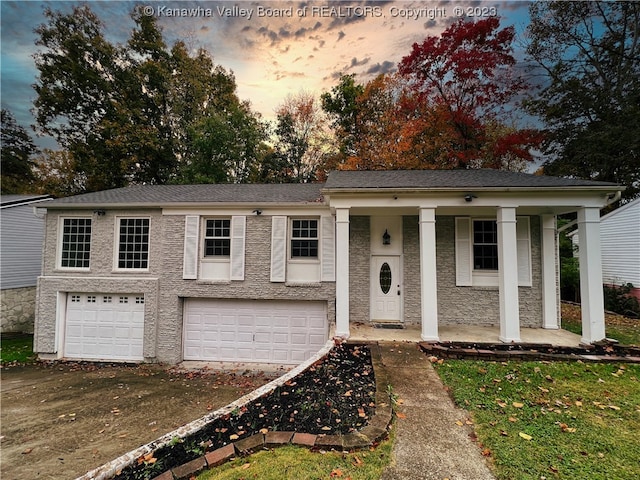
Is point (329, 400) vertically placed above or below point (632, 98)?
below

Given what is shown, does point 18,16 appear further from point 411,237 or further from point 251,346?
point 411,237

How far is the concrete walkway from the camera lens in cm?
258

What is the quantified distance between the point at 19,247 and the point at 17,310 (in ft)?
8.64

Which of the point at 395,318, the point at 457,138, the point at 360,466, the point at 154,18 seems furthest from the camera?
the point at 154,18

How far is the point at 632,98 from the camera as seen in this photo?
1388cm

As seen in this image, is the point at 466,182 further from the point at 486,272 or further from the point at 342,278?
the point at 342,278

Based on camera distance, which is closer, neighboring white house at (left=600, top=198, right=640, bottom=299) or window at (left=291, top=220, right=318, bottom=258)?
window at (left=291, top=220, right=318, bottom=258)

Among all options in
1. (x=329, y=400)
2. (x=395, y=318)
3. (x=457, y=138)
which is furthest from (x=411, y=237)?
(x=457, y=138)

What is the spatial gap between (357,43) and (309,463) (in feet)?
43.8

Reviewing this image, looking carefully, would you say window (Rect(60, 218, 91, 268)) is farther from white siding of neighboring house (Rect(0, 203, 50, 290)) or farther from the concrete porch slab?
the concrete porch slab

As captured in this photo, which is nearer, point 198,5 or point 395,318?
point 395,318

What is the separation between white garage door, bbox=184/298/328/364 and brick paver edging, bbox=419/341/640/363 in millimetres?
3722

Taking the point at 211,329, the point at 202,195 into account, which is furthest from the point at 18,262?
the point at 211,329

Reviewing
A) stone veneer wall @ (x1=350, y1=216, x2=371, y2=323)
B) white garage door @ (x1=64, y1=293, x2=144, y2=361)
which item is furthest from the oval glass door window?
white garage door @ (x1=64, y1=293, x2=144, y2=361)
